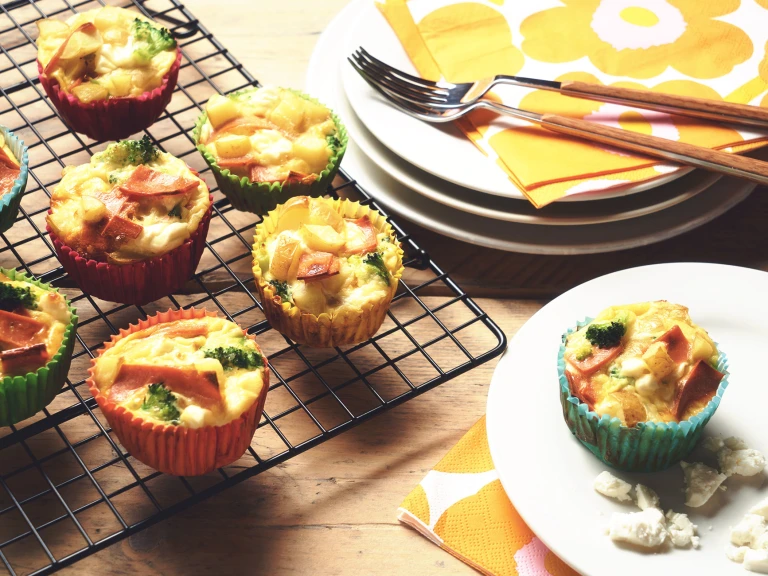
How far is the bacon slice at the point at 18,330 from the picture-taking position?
8.87 ft

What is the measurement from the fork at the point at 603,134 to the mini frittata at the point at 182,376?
121 centimetres

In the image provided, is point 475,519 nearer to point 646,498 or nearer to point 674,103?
point 646,498

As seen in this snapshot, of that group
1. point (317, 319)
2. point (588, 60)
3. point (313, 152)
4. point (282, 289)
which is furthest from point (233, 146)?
point (588, 60)

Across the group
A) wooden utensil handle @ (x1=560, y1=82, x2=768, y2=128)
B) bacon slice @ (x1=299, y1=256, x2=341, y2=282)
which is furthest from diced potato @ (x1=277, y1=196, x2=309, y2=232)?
wooden utensil handle @ (x1=560, y1=82, x2=768, y2=128)

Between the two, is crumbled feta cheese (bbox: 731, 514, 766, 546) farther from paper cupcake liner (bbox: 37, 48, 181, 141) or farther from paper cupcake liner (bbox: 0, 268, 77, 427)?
paper cupcake liner (bbox: 37, 48, 181, 141)

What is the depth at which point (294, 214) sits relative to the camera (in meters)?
3.12

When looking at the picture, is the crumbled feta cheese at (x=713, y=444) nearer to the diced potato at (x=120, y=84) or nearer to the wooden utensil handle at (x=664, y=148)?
the wooden utensil handle at (x=664, y=148)

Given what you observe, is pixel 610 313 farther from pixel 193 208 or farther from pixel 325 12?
pixel 325 12

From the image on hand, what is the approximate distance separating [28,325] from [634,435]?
1.66 m

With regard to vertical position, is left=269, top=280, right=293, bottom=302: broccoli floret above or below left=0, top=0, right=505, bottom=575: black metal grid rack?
above

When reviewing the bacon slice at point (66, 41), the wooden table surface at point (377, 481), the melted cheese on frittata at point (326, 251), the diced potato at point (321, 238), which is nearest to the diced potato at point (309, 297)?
the melted cheese on frittata at point (326, 251)

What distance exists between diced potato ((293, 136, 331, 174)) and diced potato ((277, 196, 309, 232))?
0.29m

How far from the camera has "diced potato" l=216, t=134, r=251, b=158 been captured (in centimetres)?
337

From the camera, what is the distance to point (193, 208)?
318 centimetres
